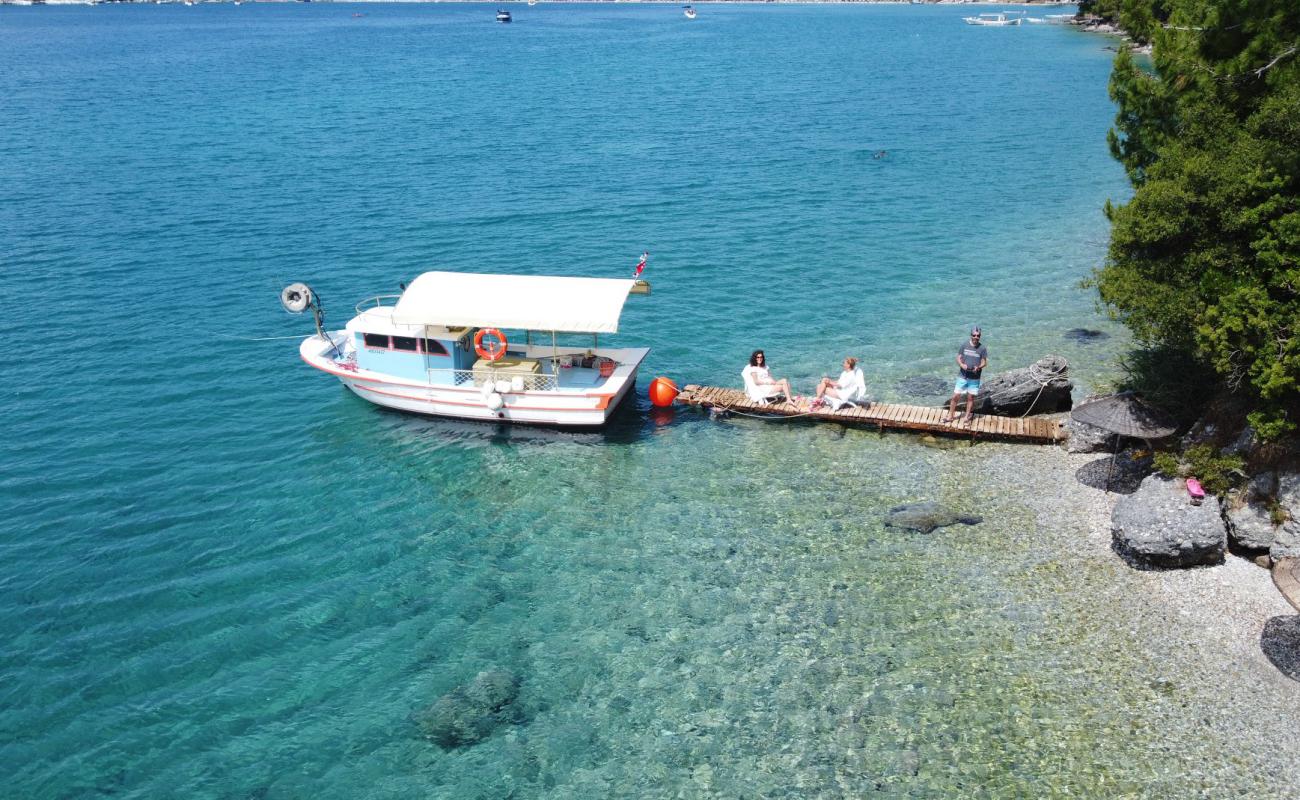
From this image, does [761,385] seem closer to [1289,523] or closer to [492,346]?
[492,346]

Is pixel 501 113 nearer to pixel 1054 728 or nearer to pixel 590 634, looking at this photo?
pixel 590 634

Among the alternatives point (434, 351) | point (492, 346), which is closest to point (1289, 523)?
point (492, 346)

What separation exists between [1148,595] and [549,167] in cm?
5198

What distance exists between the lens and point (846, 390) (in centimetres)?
2761

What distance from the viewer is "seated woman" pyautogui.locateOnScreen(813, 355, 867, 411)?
2761 cm

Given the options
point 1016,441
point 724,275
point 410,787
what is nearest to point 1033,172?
point 724,275

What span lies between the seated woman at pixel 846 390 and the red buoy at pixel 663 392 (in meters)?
4.73

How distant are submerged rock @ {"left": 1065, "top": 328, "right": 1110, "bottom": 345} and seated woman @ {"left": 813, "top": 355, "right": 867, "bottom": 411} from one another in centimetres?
1088

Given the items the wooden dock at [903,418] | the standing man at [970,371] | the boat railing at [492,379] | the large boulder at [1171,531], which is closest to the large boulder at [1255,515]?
the large boulder at [1171,531]

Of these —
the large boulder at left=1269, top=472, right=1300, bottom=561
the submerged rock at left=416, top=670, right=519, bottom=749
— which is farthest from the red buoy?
the large boulder at left=1269, top=472, right=1300, bottom=561

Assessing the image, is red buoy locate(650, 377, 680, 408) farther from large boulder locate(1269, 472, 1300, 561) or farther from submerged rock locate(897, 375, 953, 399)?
large boulder locate(1269, 472, 1300, 561)

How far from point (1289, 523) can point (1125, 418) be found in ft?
14.5

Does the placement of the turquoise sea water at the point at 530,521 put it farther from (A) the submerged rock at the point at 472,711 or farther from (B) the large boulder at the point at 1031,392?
(B) the large boulder at the point at 1031,392

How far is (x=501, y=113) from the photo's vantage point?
84.2 m
